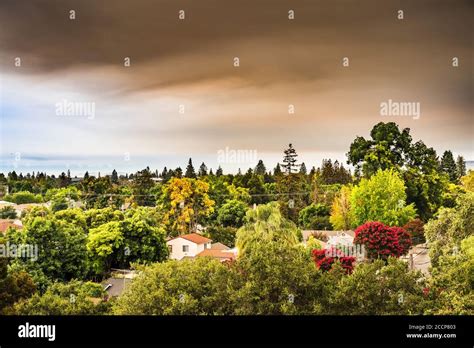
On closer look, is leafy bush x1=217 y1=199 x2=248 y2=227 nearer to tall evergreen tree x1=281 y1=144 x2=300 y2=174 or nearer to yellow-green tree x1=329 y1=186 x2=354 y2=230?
tall evergreen tree x1=281 y1=144 x2=300 y2=174

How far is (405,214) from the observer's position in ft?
24.9

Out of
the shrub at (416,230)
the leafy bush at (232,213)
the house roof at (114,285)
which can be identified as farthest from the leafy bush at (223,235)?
the shrub at (416,230)

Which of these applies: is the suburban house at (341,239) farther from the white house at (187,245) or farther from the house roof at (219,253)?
the white house at (187,245)

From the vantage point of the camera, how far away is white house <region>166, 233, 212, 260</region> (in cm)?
720

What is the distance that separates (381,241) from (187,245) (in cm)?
270

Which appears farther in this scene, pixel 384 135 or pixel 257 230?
pixel 384 135

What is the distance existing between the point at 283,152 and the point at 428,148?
6.99 ft

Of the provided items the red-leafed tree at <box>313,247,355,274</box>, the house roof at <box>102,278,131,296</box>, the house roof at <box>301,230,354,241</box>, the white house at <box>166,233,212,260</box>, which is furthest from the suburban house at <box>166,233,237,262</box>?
the house roof at <box>301,230,354,241</box>

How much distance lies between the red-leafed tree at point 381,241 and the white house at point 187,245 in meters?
2.09

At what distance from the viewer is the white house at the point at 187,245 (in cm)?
720

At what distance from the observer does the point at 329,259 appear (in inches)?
259
